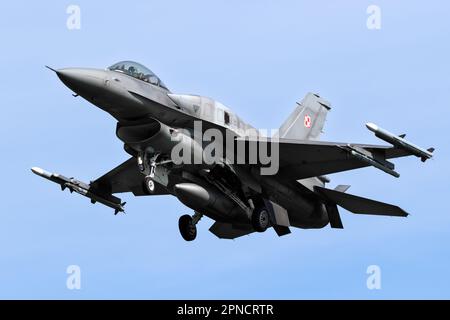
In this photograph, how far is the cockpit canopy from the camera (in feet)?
93.3

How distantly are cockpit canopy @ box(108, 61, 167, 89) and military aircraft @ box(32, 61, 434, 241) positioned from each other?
0.10 ft

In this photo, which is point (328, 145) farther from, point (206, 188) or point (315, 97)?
point (315, 97)

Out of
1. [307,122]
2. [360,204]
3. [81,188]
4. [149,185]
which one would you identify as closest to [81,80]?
[149,185]

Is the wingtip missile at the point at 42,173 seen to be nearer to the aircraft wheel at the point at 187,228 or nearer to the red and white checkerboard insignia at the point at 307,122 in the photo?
the aircraft wheel at the point at 187,228

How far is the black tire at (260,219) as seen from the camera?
3014 cm

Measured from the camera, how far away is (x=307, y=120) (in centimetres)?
3459

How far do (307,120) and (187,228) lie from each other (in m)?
6.29

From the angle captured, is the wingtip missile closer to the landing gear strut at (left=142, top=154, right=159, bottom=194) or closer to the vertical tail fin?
the landing gear strut at (left=142, top=154, right=159, bottom=194)

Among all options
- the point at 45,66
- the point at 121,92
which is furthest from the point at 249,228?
the point at 45,66

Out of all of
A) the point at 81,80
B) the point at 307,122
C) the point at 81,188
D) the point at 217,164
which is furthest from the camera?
the point at 307,122

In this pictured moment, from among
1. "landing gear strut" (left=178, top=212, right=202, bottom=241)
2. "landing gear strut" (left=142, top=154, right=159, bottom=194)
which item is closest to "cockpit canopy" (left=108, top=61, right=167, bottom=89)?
"landing gear strut" (left=142, top=154, right=159, bottom=194)

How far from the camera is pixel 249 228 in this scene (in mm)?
31984

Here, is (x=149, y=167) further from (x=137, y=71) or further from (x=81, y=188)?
(x=81, y=188)

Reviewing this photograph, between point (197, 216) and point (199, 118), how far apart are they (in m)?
3.57
